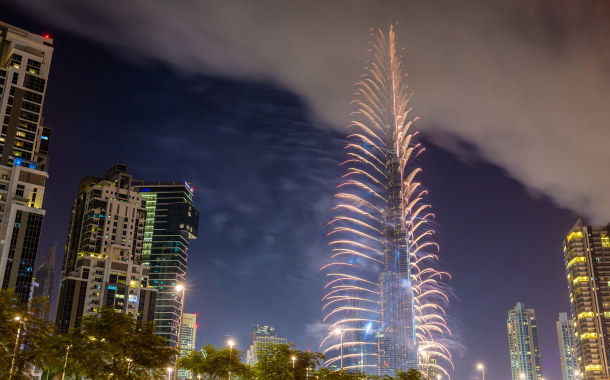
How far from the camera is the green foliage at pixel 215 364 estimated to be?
6325cm

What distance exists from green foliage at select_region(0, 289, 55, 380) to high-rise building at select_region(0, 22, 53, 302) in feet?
336

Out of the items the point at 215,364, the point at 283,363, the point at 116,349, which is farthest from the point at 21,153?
the point at 116,349

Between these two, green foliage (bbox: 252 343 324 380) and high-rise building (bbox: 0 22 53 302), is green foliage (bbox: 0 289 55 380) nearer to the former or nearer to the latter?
green foliage (bbox: 252 343 324 380)

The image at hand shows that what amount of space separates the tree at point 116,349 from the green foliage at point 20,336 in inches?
251

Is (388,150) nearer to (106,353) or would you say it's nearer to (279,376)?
(279,376)

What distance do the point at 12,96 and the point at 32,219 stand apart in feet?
116

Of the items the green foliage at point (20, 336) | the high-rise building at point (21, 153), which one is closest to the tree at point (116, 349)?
the green foliage at point (20, 336)

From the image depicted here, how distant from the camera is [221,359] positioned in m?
63.8

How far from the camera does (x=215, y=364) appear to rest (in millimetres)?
63094

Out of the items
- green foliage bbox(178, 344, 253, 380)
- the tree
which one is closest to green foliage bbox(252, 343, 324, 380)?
green foliage bbox(178, 344, 253, 380)

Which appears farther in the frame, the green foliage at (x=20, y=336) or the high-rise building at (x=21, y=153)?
the high-rise building at (x=21, y=153)

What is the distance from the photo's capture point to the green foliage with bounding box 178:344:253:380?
63.2 m

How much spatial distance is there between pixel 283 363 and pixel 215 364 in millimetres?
8134

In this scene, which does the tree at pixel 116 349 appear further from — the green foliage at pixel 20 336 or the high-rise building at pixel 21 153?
the high-rise building at pixel 21 153
